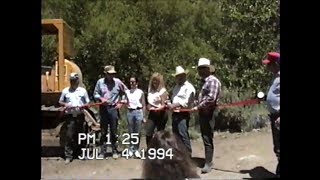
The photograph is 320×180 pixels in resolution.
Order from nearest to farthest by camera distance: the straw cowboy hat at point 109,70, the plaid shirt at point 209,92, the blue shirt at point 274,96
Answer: the blue shirt at point 274,96
the plaid shirt at point 209,92
the straw cowboy hat at point 109,70

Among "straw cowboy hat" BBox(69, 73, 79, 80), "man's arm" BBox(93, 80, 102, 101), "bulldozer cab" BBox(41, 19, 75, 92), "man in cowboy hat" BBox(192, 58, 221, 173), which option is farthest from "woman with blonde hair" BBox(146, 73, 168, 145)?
"bulldozer cab" BBox(41, 19, 75, 92)

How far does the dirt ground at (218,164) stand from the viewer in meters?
7.21

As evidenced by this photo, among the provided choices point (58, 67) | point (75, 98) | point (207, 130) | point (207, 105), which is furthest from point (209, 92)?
point (58, 67)

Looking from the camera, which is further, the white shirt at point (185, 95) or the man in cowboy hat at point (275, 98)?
the white shirt at point (185, 95)

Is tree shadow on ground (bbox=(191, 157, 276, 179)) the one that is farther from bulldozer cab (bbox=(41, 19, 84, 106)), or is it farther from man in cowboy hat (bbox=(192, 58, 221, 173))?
bulldozer cab (bbox=(41, 19, 84, 106))

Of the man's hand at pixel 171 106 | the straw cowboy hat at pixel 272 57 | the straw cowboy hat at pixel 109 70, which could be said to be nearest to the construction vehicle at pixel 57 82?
the straw cowboy hat at pixel 109 70

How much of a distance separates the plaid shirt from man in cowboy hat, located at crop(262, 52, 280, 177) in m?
0.54

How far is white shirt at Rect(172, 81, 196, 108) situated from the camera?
7273 mm

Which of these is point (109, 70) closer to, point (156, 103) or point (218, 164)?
point (156, 103)

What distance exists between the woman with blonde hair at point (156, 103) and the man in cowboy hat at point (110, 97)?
29cm

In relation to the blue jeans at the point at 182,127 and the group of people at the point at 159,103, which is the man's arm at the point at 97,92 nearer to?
the group of people at the point at 159,103
